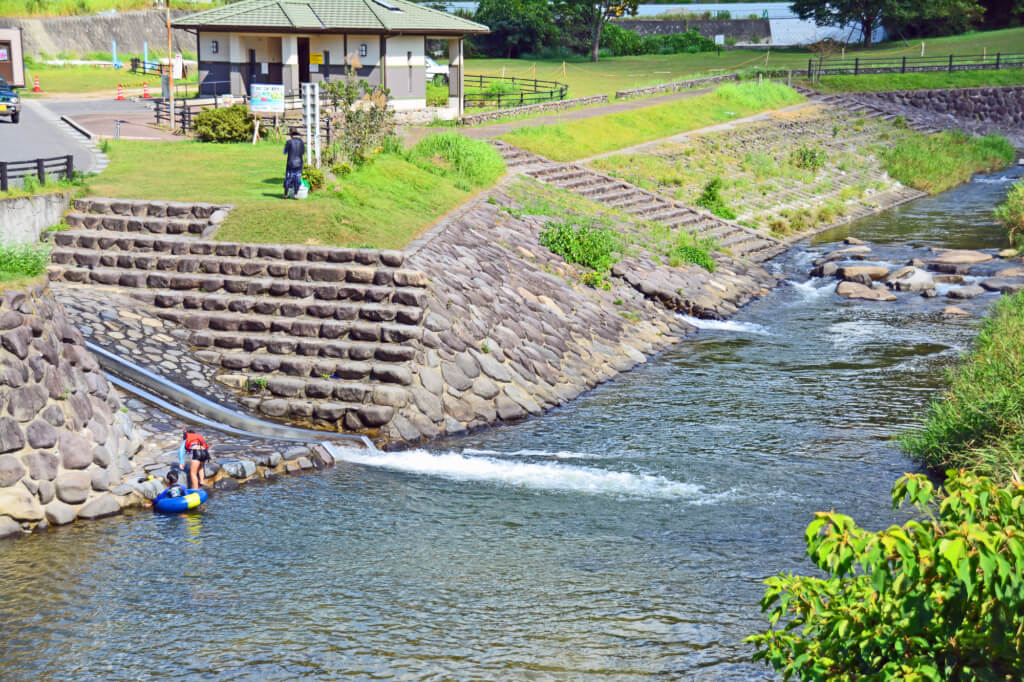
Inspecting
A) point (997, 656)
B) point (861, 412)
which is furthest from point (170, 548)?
point (861, 412)

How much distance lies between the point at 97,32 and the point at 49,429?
62117mm

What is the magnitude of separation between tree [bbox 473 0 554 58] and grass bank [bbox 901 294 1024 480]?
211ft

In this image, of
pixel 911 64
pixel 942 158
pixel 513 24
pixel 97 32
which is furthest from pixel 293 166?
pixel 911 64

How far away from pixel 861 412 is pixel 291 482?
11.0m

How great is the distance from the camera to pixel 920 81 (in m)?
69.1

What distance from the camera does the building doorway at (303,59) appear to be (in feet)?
156

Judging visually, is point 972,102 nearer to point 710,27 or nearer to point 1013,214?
point 1013,214

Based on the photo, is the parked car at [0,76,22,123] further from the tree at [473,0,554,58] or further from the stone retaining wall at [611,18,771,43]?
the stone retaining wall at [611,18,771,43]

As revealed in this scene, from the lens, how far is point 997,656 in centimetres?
762

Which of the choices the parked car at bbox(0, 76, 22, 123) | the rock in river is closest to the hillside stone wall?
the parked car at bbox(0, 76, 22, 123)

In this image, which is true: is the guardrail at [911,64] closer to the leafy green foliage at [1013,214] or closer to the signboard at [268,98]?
the leafy green foliage at [1013,214]

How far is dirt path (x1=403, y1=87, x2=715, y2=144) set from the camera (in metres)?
43.2

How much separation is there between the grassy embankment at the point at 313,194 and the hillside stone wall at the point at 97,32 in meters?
38.1

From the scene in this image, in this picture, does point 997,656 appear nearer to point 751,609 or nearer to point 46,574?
point 751,609
